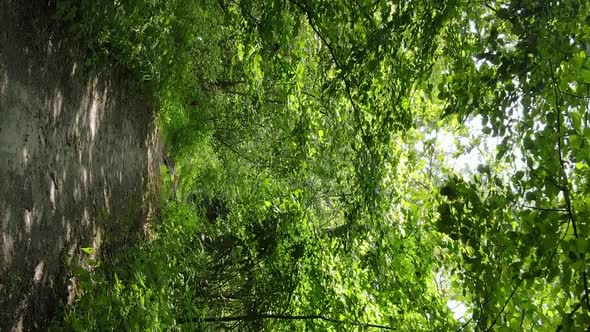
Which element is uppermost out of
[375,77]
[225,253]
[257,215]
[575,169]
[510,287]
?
[375,77]

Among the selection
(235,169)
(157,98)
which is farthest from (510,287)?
(235,169)

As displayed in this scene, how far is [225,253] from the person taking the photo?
5.83 meters

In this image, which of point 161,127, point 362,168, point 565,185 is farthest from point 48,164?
point 161,127

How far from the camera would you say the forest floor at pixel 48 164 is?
128 inches

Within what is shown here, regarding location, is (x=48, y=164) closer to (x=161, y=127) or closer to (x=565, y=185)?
(x=565, y=185)

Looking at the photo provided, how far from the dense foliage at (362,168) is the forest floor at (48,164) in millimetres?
225

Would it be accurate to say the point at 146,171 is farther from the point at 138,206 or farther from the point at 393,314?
the point at 393,314

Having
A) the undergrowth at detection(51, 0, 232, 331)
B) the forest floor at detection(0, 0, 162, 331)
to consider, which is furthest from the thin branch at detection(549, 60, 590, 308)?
the forest floor at detection(0, 0, 162, 331)

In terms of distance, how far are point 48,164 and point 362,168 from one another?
197 cm

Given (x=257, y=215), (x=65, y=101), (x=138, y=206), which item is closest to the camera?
(x=65, y=101)

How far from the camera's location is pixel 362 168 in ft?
11.4

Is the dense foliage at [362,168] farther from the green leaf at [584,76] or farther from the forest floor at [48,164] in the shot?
the forest floor at [48,164]

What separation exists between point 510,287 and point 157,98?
5.11 m

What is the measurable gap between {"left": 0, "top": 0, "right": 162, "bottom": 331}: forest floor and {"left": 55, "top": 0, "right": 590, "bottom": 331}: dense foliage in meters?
0.23
